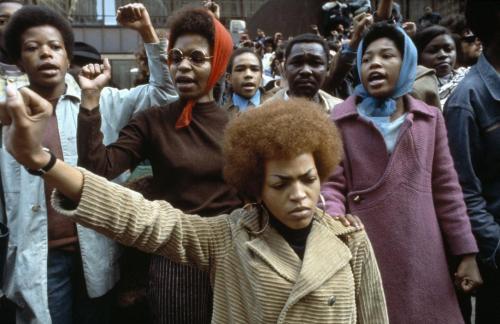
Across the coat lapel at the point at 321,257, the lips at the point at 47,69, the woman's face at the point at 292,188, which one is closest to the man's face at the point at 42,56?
the lips at the point at 47,69

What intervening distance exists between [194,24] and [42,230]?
1.24 m

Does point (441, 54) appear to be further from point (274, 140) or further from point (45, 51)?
point (45, 51)

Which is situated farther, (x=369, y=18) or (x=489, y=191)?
(x=369, y=18)

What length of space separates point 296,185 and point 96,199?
2.40 ft

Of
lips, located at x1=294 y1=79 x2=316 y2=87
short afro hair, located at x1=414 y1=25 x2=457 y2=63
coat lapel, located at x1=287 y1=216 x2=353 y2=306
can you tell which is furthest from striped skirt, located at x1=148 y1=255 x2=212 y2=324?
short afro hair, located at x1=414 y1=25 x2=457 y2=63

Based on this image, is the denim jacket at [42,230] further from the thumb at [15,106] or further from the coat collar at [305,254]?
the thumb at [15,106]

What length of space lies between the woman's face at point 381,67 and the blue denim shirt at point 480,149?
34cm

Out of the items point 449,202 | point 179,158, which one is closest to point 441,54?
point 449,202

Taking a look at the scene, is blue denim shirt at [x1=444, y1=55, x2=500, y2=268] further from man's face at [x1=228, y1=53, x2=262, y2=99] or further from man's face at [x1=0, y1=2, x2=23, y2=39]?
man's face at [x1=0, y1=2, x2=23, y2=39]

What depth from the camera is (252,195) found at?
2133mm

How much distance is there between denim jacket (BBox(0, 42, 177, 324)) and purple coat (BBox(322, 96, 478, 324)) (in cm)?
107

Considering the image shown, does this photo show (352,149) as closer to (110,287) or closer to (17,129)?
(110,287)

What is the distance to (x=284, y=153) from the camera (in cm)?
197

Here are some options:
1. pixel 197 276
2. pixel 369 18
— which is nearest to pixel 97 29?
pixel 369 18
